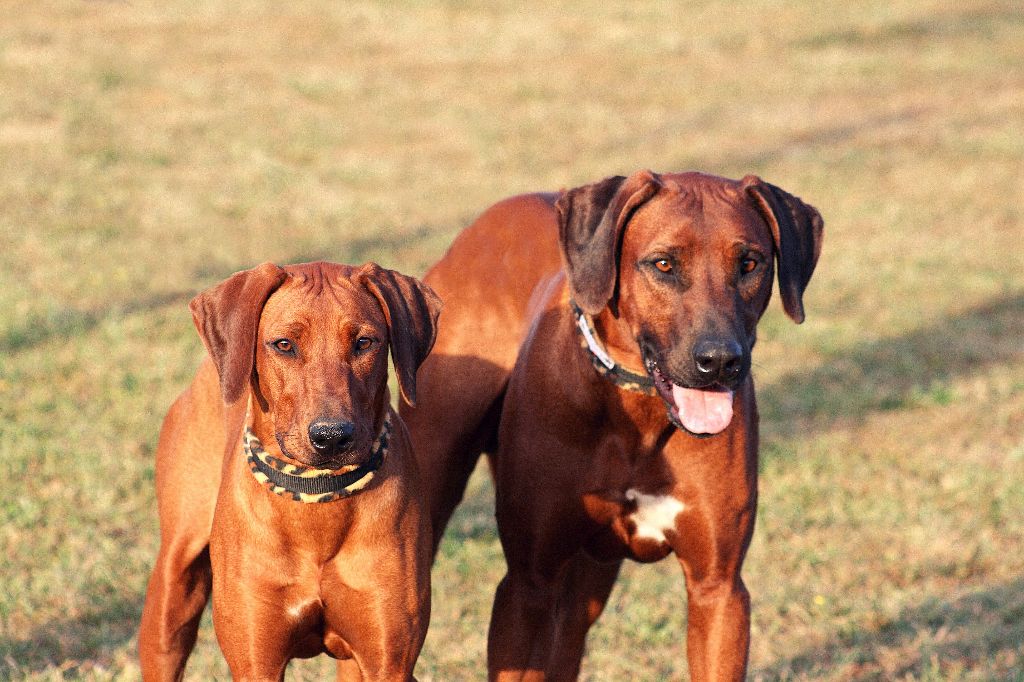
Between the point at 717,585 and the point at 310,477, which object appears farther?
the point at 717,585

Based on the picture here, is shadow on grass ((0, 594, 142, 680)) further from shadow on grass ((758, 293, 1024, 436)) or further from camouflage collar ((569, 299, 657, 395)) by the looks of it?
shadow on grass ((758, 293, 1024, 436))

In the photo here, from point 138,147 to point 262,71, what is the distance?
5.21 meters

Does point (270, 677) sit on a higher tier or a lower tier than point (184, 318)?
higher

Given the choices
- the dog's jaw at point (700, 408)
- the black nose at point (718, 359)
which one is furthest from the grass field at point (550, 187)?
the black nose at point (718, 359)

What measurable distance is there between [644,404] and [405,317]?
3.17ft

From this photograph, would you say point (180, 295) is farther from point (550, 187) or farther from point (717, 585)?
point (717, 585)

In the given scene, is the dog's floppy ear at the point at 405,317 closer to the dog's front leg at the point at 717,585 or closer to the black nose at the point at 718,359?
the black nose at the point at 718,359

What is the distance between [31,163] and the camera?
16531 mm

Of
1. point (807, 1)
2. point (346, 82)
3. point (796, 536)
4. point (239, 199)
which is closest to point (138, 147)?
point (239, 199)

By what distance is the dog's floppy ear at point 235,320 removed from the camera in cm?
416

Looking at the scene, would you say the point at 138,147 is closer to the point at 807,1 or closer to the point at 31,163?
the point at 31,163

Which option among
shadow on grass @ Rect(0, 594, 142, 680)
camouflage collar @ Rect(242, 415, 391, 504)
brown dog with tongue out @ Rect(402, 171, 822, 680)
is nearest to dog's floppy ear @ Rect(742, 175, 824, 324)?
brown dog with tongue out @ Rect(402, 171, 822, 680)

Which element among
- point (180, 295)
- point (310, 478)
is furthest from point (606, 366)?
point (180, 295)

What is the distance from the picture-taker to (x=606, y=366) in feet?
16.1
